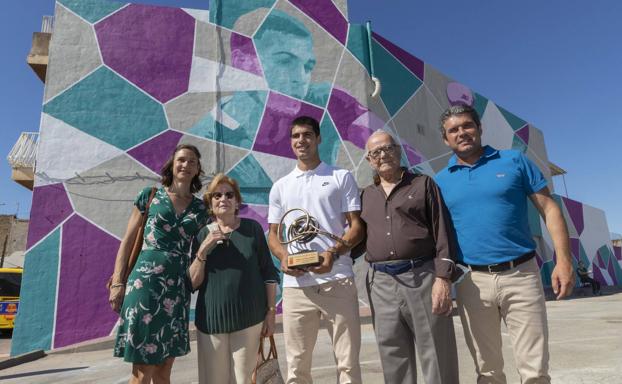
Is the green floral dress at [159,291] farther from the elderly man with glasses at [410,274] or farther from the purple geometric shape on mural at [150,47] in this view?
the purple geometric shape on mural at [150,47]

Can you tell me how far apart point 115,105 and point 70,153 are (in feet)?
4.74

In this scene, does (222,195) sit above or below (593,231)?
below

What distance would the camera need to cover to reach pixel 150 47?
908cm

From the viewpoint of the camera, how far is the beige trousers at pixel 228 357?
2.23 meters

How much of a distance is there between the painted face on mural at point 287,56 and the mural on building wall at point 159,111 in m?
0.03

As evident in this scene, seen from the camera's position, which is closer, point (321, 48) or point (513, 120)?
point (321, 48)

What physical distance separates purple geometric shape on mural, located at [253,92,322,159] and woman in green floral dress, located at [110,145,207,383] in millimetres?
6676

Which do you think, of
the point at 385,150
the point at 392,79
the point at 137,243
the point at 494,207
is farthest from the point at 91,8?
the point at 494,207

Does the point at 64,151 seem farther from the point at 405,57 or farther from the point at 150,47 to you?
the point at 405,57

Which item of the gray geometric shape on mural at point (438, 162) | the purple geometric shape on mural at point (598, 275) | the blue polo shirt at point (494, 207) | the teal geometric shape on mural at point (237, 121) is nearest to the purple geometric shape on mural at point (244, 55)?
the teal geometric shape on mural at point (237, 121)

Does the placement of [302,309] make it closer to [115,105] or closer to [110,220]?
[110,220]

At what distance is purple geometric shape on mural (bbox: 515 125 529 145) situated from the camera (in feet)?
53.6

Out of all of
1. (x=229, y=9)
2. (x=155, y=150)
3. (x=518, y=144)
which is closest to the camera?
(x=155, y=150)

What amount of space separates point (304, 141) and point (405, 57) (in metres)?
10.1
